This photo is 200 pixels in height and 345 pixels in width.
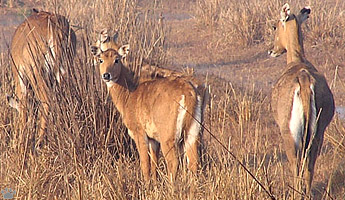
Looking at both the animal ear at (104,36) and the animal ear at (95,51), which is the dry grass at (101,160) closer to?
the animal ear at (95,51)

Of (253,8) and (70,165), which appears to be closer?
(70,165)

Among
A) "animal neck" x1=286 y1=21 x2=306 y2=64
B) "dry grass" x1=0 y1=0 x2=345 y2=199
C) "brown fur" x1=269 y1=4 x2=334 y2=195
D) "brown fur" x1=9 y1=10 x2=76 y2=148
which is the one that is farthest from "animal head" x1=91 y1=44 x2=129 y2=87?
"animal neck" x1=286 y1=21 x2=306 y2=64

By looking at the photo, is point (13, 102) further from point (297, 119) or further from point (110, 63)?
point (297, 119)

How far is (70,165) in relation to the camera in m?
5.82

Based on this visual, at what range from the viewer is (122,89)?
6859mm

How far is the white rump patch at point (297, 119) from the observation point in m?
5.66

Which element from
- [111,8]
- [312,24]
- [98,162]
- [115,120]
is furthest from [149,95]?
[312,24]

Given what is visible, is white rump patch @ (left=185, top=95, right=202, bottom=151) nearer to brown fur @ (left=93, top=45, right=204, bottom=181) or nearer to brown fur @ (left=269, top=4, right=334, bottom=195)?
brown fur @ (left=93, top=45, right=204, bottom=181)

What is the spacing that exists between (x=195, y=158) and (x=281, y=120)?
88cm

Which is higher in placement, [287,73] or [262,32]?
[287,73]

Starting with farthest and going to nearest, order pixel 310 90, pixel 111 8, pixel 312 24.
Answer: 1. pixel 312 24
2. pixel 111 8
3. pixel 310 90

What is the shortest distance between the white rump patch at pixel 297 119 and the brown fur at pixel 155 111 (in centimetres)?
84

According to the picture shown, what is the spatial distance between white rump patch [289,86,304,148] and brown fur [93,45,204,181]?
33.1 inches

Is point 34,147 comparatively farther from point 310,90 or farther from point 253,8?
point 253,8
